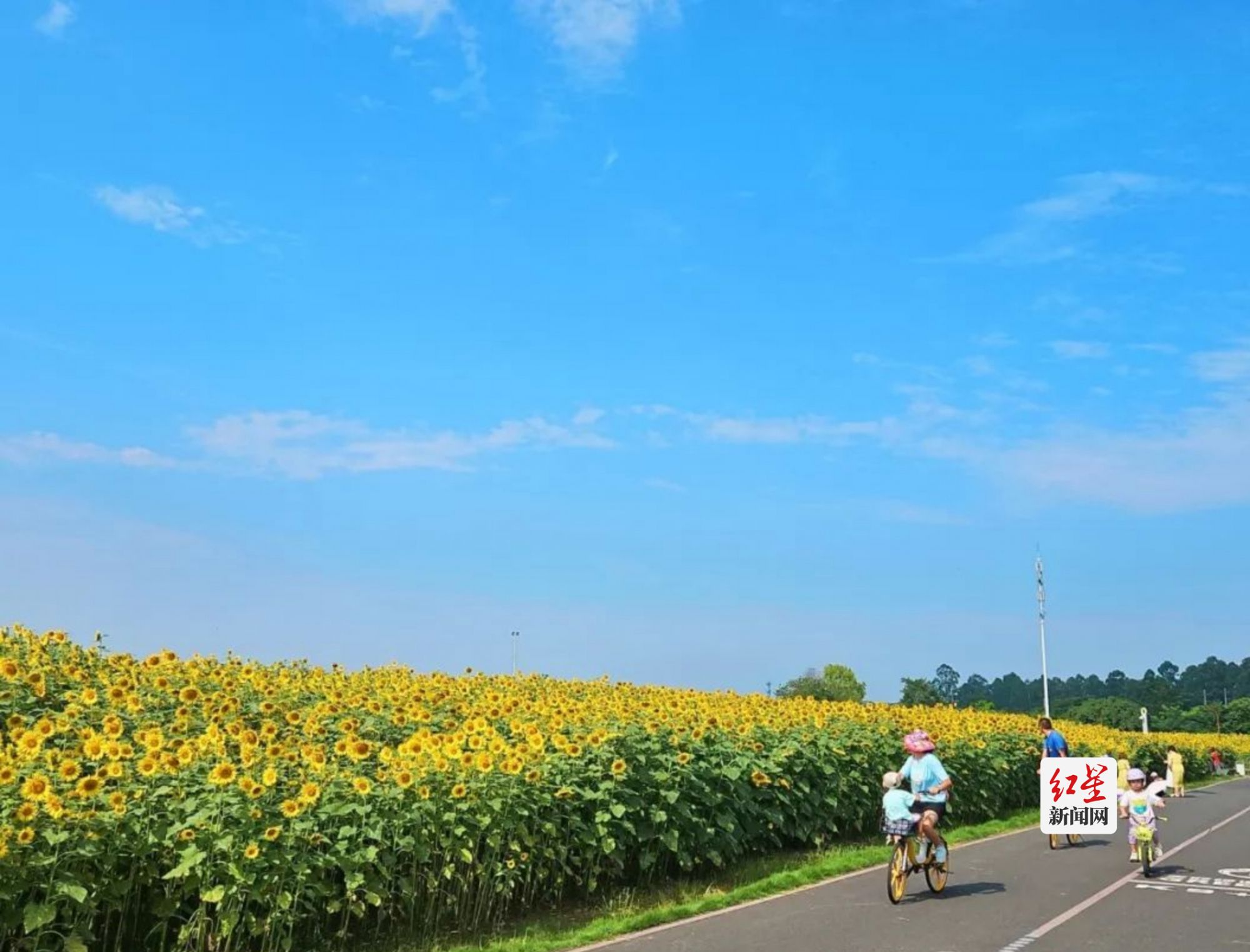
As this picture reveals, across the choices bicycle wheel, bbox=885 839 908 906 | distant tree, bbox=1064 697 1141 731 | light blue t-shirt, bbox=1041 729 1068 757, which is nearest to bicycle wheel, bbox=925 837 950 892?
bicycle wheel, bbox=885 839 908 906

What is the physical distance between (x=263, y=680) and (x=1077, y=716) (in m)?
88.8

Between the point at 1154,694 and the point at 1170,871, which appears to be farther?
the point at 1154,694

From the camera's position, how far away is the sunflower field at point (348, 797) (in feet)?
26.2

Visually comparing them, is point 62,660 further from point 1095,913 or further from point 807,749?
point 1095,913

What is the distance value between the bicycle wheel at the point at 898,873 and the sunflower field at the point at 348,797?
5.88 feet

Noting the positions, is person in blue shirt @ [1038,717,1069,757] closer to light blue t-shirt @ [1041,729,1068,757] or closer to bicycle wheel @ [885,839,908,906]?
light blue t-shirt @ [1041,729,1068,757]

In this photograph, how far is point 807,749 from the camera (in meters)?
15.5

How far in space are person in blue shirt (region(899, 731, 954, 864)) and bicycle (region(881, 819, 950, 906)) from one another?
0.09m

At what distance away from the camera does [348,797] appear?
30.3ft

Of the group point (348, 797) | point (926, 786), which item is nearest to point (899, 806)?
point (926, 786)

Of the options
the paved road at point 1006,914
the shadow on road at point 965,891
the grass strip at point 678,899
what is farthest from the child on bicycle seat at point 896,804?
the grass strip at point 678,899

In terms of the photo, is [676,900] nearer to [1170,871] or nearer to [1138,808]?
[1138,808]

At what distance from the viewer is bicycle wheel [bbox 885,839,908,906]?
38.8 feet

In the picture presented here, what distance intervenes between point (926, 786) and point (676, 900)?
2.95 meters
